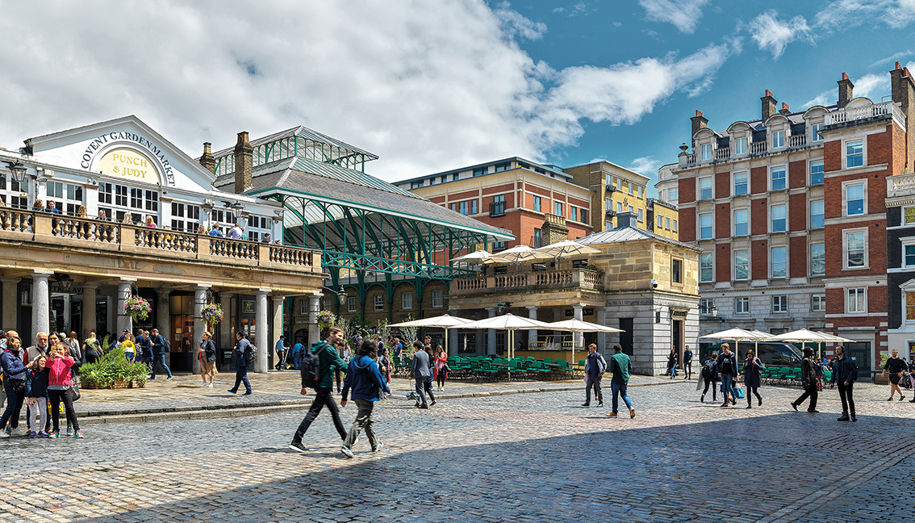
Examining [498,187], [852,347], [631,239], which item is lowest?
[852,347]

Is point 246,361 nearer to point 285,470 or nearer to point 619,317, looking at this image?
point 285,470

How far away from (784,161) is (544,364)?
35.3m

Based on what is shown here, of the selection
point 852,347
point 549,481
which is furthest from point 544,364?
point 852,347

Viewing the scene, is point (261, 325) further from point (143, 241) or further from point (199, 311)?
point (143, 241)

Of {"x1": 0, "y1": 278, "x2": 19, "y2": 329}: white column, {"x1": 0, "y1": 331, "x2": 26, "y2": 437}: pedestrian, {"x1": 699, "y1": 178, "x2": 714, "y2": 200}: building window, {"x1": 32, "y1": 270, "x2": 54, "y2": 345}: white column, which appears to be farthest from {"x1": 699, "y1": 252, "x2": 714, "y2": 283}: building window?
{"x1": 0, "y1": 331, "x2": 26, "y2": 437}: pedestrian

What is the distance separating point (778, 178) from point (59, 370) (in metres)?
54.1

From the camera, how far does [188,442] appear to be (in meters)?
12.1

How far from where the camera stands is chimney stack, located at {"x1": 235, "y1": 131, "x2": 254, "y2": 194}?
33938 millimetres

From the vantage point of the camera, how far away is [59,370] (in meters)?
12.5

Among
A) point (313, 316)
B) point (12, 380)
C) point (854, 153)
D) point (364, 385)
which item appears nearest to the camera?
point (364, 385)

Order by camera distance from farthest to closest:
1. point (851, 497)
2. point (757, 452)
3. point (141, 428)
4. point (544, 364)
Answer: point (544, 364), point (141, 428), point (757, 452), point (851, 497)

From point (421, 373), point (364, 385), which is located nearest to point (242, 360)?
point (421, 373)

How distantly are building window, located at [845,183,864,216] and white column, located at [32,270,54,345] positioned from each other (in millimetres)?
43801

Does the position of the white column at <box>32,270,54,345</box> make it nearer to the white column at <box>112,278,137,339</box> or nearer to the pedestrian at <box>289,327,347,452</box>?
the white column at <box>112,278,137,339</box>
